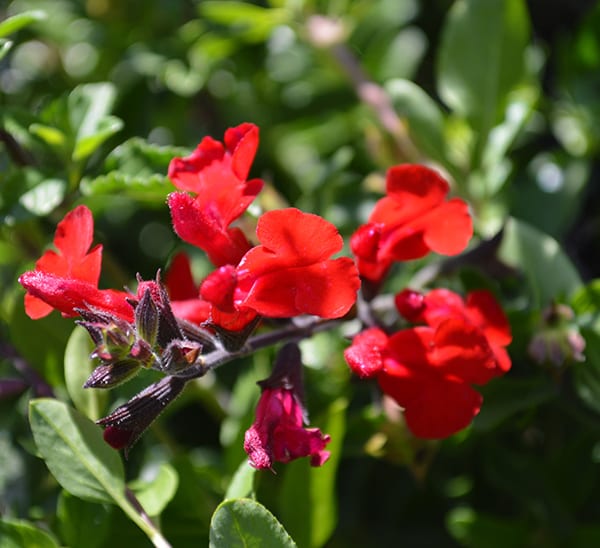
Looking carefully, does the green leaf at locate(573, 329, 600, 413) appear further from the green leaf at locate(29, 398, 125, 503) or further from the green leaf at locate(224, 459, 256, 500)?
the green leaf at locate(29, 398, 125, 503)

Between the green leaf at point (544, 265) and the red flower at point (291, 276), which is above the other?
the red flower at point (291, 276)

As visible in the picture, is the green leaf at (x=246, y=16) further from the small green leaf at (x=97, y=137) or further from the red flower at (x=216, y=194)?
the red flower at (x=216, y=194)

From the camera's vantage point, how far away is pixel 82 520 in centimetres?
112

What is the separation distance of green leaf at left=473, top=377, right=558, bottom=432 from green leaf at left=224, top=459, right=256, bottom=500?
0.36 meters

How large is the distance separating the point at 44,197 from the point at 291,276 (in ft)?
1.50

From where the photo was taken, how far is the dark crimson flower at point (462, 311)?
1.08 meters

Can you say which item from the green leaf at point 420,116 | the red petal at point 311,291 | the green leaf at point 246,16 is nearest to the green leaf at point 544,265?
the green leaf at point 420,116

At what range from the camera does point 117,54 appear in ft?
6.19

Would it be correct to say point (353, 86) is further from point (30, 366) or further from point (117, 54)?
point (30, 366)

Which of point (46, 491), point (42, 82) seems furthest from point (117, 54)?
point (46, 491)

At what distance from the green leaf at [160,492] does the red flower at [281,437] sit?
195 millimetres

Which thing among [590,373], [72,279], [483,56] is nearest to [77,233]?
[72,279]

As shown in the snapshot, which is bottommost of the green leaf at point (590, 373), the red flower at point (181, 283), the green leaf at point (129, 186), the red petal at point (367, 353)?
the green leaf at point (590, 373)

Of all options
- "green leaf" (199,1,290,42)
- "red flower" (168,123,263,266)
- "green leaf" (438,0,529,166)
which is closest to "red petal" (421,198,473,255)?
"red flower" (168,123,263,266)
